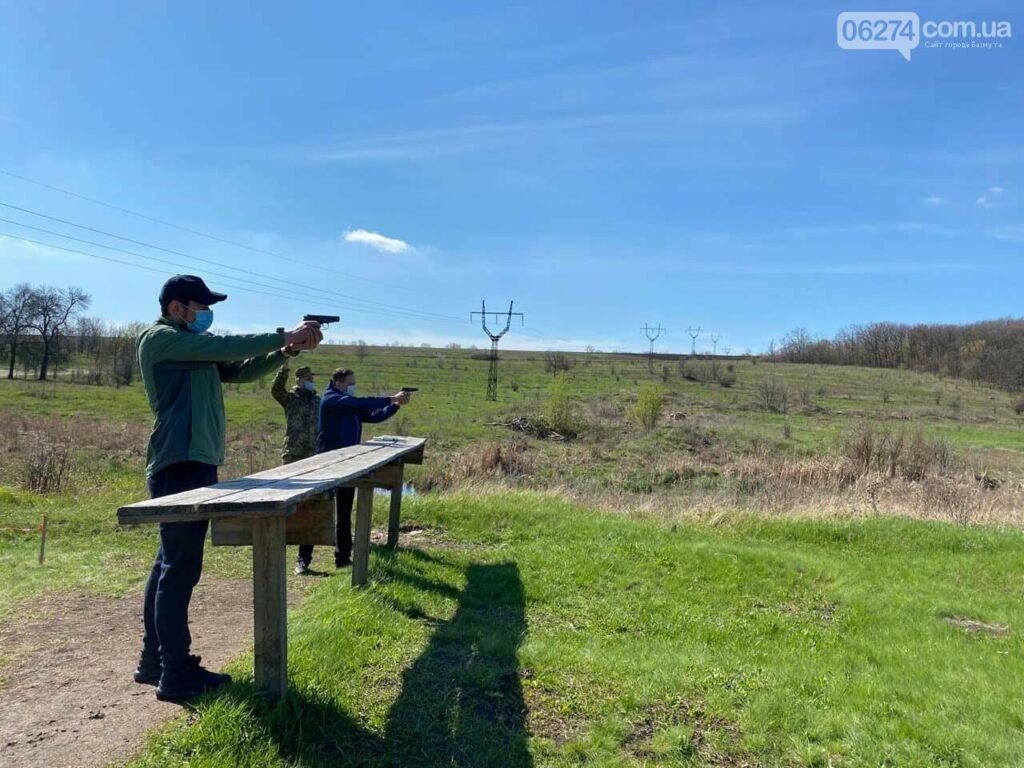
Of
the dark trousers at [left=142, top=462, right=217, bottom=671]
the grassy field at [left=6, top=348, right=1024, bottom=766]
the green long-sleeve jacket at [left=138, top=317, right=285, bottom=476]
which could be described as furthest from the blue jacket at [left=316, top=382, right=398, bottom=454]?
the dark trousers at [left=142, top=462, right=217, bottom=671]

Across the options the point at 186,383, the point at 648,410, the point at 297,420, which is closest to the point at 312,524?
the point at 186,383

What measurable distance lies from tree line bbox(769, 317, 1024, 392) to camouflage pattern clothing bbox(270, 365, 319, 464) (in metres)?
79.5

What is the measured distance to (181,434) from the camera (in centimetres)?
359

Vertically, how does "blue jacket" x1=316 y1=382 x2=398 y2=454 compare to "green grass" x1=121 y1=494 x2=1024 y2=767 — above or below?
above

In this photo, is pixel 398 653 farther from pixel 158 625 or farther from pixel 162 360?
pixel 162 360

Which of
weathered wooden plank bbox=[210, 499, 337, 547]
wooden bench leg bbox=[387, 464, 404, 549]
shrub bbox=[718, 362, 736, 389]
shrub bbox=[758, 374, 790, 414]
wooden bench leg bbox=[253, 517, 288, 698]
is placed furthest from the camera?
shrub bbox=[718, 362, 736, 389]

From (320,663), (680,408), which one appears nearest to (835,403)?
(680,408)

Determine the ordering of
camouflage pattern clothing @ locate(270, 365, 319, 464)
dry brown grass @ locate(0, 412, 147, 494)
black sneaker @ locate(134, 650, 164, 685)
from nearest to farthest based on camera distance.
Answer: black sneaker @ locate(134, 650, 164, 685) → camouflage pattern clothing @ locate(270, 365, 319, 464) → dry brown grass @ locate(0, 412, 147, 494)

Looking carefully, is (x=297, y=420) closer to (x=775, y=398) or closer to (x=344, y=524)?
(x=344, y=524)

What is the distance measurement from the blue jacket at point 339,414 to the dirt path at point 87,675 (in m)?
1.60

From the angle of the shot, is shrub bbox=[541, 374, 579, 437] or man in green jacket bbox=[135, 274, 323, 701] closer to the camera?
man in green jacket bbox=[135, 274, 323, 701]

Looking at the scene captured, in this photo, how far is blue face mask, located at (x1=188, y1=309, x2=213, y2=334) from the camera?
3.78m

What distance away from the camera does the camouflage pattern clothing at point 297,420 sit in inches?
303

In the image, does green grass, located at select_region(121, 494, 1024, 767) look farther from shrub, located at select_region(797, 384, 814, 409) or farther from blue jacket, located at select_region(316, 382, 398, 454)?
shrub, located at select_region(797, 384, 814, 409)
